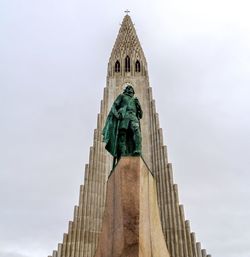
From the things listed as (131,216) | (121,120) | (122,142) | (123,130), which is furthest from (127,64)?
(131,216)

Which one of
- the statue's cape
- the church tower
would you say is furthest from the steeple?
the statue's cape

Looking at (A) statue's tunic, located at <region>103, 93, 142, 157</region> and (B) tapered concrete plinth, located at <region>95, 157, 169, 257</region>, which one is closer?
(B) tapered concrete plinth, located at <region>95, 157, 169, 257</region>

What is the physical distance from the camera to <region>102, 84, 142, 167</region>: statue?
862 centimetres

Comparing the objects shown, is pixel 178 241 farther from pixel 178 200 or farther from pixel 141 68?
pixel 141 68

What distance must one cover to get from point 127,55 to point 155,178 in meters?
18.3

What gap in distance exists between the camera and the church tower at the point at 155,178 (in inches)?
924

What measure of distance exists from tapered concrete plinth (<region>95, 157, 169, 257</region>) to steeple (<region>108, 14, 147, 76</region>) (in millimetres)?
30446

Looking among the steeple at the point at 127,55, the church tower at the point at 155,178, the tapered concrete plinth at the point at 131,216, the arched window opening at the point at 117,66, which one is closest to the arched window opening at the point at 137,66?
the steeple at the point at 127,55

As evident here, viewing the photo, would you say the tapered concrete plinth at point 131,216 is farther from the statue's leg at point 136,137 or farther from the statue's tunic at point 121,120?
the statue's tunic at point 121,120

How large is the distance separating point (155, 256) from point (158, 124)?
24.7 m

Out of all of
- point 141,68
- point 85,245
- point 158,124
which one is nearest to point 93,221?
point 85,245

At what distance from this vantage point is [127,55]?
39469 mm

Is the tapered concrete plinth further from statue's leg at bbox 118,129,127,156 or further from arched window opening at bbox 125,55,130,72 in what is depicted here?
arched window opening at bbox 125,55,130,72

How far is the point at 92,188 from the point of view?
26.5 metres
